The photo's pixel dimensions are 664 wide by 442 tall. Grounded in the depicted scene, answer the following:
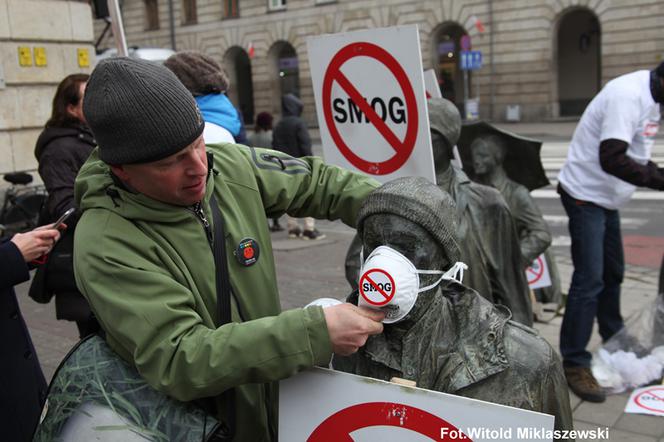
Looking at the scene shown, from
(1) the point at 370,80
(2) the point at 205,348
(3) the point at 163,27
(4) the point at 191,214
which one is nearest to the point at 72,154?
(1) the point at 370,80

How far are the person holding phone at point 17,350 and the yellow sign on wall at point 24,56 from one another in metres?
6.91

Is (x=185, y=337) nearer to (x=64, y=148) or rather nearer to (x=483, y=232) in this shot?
(x=483, y=232)

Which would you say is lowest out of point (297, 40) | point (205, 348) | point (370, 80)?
point (205, 348)

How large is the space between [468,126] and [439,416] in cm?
368

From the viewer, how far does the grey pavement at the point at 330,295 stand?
4.01 meters

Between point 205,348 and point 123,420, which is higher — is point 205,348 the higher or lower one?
the higher one

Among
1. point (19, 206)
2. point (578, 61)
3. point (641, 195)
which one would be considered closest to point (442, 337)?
point (19, 206)

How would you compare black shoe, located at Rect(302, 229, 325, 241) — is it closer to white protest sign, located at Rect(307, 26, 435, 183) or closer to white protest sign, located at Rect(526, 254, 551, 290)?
white protest sign, located at Rect(526, 254, 551, 290)

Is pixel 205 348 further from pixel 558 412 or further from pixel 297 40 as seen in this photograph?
pixel 297 40

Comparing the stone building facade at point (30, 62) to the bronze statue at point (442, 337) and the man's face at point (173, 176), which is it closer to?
the man's face at point (173, 176)

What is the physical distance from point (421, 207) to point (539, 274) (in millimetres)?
4359

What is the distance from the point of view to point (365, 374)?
174 cm

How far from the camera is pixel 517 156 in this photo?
15.8ft

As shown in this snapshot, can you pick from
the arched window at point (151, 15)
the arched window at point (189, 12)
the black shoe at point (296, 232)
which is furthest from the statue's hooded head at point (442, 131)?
the arched window at point (151, 15)
